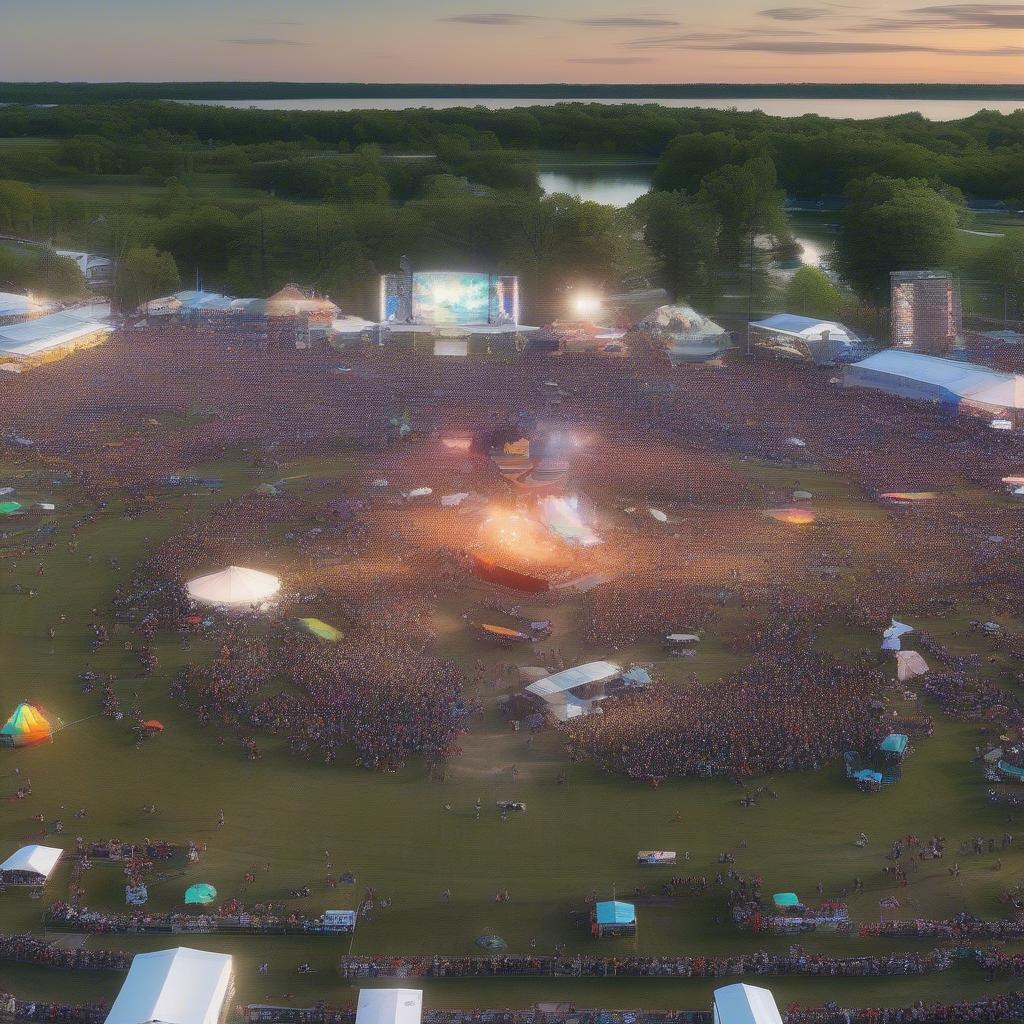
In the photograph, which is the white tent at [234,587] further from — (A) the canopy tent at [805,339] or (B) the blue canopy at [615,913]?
(A) the canopy tent at [805,339]

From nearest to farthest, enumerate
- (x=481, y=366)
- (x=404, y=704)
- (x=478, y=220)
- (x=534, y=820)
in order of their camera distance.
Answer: (x=534, y=820), (x=404, y=704), (x=481, y=366), (x=478, y=220)

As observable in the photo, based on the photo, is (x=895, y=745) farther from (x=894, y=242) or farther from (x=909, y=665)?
(x=894, y=242)

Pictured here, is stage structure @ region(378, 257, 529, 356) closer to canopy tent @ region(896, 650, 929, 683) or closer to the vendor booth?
canopy tent @ region(896, 650, 929, 683)

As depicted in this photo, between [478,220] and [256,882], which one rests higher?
[478,220]

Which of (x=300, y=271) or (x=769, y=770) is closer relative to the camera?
(x=769, y=770)

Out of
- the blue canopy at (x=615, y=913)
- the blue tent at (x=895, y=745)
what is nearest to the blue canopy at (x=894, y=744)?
the blue tent at (x=895, y=745)

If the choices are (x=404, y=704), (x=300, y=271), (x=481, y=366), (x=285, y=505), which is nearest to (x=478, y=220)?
(x=300, y=271)

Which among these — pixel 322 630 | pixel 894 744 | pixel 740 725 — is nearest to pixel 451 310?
pixel 322 630

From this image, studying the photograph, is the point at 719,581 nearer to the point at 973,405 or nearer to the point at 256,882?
the point at 256,882
